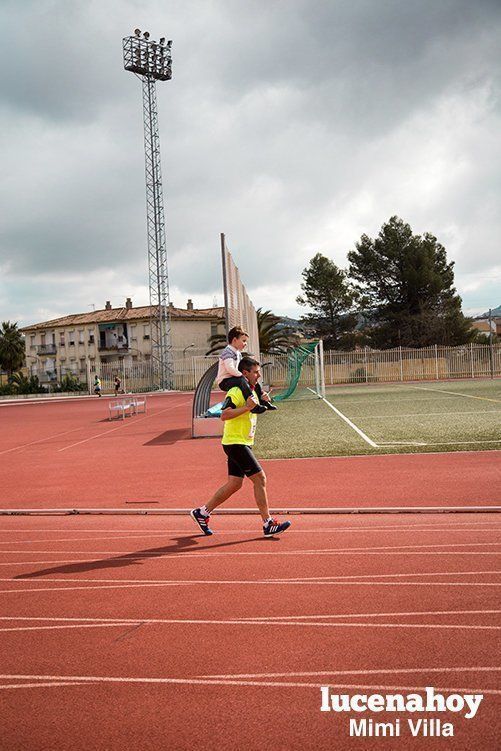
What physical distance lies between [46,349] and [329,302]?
38.2 m

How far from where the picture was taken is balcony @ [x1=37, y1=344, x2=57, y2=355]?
89.6 metres

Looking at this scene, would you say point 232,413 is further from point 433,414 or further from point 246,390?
point 433,414

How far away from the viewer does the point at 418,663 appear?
3.86m

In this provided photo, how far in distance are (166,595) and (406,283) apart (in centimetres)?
6196

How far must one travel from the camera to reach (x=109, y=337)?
85062mm

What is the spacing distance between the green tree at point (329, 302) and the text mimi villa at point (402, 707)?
66.3 meters

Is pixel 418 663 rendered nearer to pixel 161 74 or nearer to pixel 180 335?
pixel 161 74

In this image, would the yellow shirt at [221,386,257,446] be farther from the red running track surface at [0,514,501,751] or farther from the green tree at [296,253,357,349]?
the green tree at [296,253,357,349]

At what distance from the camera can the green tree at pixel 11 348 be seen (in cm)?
10350

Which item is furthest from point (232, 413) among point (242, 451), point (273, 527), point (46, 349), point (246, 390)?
point (46, 349)

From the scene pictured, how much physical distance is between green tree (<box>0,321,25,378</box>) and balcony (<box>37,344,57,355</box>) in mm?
14249

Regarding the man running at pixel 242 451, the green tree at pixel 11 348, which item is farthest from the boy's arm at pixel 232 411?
the green tree at pixel 11 348

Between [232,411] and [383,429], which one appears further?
[383,429]

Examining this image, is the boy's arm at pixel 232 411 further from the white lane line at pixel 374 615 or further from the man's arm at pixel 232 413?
the white lane line at pixel 374 615
